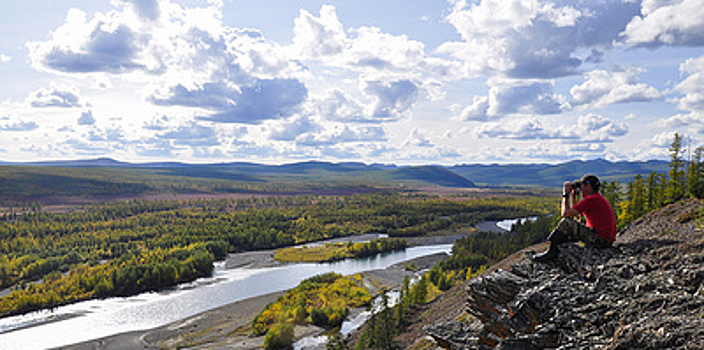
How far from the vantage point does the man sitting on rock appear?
16.0 m

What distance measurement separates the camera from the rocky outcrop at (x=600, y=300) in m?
11.5

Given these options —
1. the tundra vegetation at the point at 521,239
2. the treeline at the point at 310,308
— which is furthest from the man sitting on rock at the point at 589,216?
the treeline at the point at 310,308

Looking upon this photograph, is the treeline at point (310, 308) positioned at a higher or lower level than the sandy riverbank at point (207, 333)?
higher

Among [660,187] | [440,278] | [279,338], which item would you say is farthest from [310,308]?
[660,187]

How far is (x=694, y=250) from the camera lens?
584 inches

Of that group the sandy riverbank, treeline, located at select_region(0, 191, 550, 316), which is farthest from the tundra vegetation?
treeline, located at select_region(0, 191, 550, 316)

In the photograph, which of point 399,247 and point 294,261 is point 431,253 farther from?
point 294,261

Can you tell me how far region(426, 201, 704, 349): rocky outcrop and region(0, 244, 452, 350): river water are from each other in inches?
2526

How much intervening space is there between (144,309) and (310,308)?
3113 cm

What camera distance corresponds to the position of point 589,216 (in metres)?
16.4

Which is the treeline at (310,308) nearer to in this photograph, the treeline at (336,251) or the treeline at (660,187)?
the treeline at (336,251)

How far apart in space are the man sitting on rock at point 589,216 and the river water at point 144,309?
67.4 meters

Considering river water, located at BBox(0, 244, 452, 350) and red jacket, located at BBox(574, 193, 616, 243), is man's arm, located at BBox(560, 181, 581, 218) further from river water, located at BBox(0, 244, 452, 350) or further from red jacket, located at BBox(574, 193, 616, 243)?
river water, located at BBox(0, 244, 452, 350)

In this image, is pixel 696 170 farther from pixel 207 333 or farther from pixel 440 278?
pixel 207 333
